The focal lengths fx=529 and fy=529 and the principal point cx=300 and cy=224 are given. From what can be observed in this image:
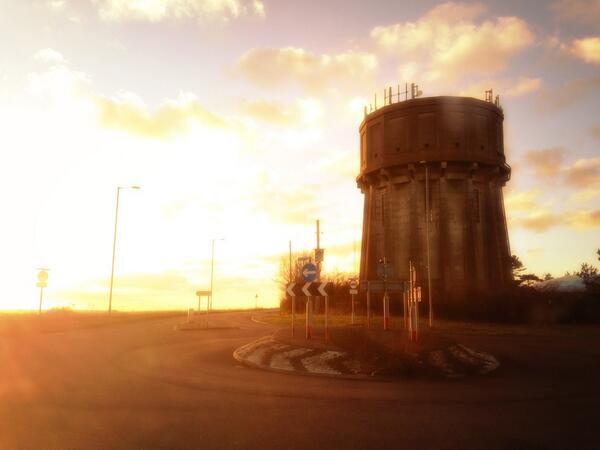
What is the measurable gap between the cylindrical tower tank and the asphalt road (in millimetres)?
29590

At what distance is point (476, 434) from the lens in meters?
7.25

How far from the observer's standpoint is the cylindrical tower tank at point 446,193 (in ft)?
149

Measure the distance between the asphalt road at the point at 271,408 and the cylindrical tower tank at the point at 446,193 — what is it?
97.1 feet

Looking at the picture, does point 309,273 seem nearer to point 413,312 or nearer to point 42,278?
point 413,312

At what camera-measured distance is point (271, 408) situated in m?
8.95

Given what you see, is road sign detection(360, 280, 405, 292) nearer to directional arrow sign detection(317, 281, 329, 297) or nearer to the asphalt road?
directional arrow sign detection(317, 281, 329, 297)

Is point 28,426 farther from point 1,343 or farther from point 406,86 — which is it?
point 406,86

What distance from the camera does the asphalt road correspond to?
22.4 feet

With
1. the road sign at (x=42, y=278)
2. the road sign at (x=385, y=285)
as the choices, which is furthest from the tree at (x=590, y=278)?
the road sign at (x=42, y=278)

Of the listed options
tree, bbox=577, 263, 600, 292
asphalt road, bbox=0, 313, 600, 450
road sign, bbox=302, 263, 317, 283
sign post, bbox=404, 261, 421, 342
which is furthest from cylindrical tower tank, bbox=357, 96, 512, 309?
asphalt road, bbox=0, 313, 600, 450

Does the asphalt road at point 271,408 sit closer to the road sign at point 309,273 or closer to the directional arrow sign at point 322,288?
the directional arrow sign at point 322,288

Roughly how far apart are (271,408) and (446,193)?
40.0 metres

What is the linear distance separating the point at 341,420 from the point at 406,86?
4748cm

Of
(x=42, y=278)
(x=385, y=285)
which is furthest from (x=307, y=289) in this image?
(x=42, y=278)
